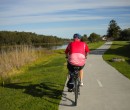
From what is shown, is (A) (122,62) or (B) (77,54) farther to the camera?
(A) (122,62)

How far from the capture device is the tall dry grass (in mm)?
17812

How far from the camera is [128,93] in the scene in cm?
901

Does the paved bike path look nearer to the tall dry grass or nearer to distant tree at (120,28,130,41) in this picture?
the tall dry grass

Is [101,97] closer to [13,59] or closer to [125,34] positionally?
[13,59]

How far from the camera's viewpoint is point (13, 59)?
20516mm

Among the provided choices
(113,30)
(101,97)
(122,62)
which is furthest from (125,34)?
(101,97)

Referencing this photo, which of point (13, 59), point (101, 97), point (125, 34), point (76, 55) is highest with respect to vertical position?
point (125, 34)

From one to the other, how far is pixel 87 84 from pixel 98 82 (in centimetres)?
71

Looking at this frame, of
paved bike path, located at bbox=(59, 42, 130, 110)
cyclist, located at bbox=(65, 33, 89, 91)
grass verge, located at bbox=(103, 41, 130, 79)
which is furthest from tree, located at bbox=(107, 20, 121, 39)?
cyclist, located at bbox=(65, 33, 89, 91)

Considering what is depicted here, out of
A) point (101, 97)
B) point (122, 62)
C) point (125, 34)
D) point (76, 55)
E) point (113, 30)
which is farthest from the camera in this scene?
point (113, 30)

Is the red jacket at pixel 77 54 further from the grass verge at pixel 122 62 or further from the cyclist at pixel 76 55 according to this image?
the grass verge at pixel 122 62

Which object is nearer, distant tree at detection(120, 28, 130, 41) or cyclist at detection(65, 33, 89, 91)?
cyclist at detection(65, 33, 89, 91)

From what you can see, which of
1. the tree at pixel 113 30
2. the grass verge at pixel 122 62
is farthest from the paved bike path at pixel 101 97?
the tree at pixel 113 30

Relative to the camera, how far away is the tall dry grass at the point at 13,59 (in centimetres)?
1781
